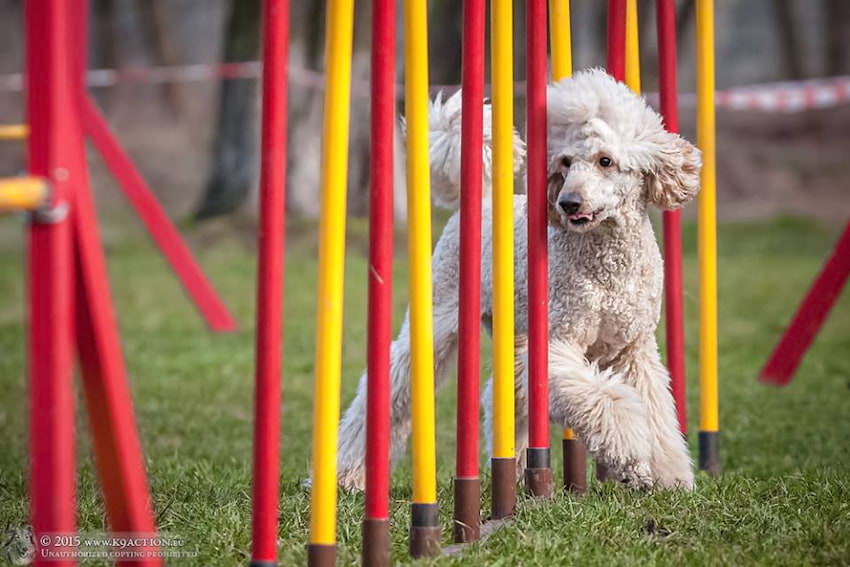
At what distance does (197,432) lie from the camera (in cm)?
620

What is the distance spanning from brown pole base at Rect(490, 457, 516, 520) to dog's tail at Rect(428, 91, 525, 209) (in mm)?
1263

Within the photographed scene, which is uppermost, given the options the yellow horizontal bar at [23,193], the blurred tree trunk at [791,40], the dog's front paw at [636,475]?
the blurred tree trunk at [791,40]

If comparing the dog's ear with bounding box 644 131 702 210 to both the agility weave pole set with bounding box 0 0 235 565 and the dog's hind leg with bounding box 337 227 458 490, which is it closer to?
the dog's hind leg with bounding box 337 227 458 490

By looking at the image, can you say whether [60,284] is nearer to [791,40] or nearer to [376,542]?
[376,542]

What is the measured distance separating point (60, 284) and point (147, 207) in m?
6.73

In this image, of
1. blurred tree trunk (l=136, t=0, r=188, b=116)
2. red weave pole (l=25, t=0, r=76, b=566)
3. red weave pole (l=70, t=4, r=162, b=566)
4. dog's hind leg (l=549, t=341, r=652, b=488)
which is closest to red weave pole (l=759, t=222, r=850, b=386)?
dog's hind leg (l=549, t=341, r=652, b=488)

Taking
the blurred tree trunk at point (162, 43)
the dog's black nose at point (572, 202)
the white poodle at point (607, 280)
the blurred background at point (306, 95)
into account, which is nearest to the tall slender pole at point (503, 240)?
the white poodle at point (607, 280)

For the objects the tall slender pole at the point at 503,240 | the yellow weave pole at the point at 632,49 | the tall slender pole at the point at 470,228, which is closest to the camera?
the tall slender pole at the point at 470,228

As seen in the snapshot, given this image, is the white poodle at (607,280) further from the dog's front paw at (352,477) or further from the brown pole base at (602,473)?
the brown pole base at (602,473)

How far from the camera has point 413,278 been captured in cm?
323

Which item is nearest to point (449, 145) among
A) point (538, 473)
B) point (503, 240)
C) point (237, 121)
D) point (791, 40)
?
point (503, 240)

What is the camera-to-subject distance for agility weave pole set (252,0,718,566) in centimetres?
276

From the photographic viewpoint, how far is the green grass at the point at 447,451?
3.48 meters

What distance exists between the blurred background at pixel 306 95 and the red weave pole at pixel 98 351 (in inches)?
298
